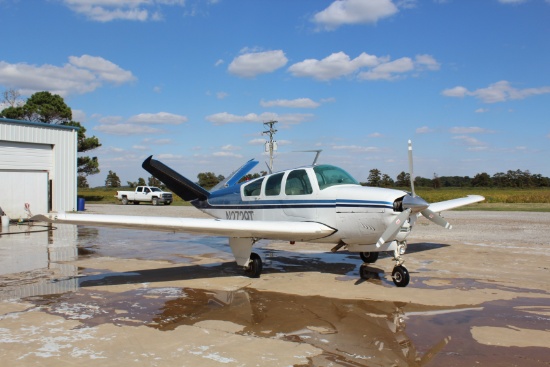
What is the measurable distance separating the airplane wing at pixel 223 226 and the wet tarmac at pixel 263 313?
1.03m

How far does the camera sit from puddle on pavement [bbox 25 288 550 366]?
4766 millimetres

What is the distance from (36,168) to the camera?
2414 centimetres

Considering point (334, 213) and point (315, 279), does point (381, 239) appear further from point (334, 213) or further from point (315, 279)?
point (315, 279)

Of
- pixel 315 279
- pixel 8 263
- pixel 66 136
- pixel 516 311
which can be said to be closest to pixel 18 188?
pixel 66 136

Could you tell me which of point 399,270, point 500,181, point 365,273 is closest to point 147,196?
point 365,273

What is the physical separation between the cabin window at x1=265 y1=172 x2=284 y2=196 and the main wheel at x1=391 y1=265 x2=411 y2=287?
126 inches

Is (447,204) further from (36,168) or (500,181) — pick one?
(500,181)

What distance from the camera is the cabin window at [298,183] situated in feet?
30.4

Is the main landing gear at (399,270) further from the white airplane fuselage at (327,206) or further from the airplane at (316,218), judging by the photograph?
the white airplane fuselage at (327,206)

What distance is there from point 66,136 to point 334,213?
22824mm

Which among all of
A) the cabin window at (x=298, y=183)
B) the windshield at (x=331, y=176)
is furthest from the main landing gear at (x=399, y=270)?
the cabin window at (x=298, y=183)

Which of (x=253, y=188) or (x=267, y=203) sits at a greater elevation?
(x=253, y=188)

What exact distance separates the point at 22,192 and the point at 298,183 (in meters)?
19.4

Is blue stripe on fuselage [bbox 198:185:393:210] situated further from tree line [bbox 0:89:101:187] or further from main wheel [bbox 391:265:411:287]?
tree line [bbox 0:89:101:187]
